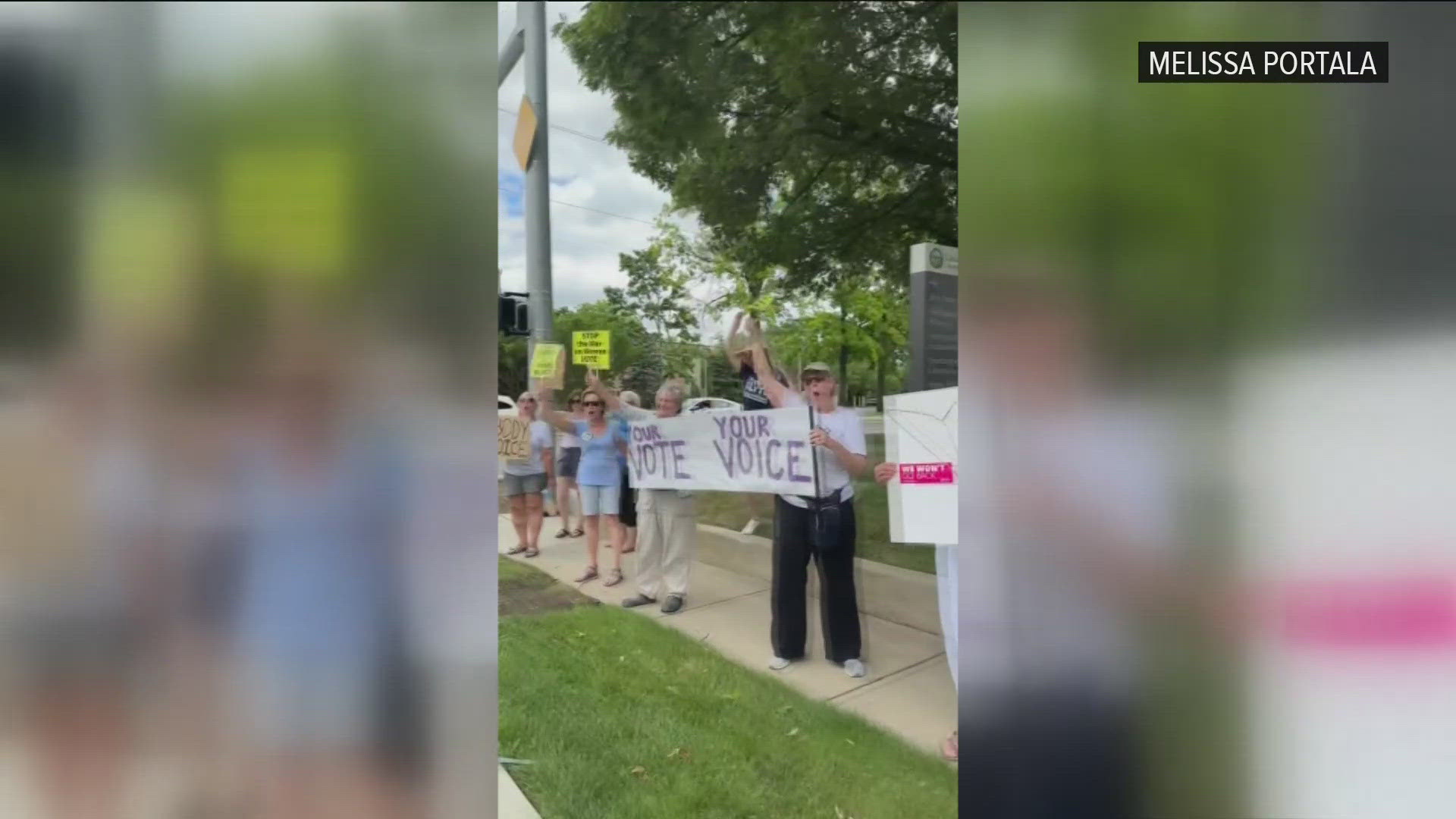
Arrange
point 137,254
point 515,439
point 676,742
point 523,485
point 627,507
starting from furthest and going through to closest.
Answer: point 627,507, point 523,485, point 515,439, point 676,742, point 137,254

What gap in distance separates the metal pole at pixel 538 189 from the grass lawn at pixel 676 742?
829mm

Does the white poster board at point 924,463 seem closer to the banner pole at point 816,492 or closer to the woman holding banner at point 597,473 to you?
the banner pole at point 816,492

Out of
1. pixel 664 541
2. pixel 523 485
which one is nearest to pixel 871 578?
pixel 664 541

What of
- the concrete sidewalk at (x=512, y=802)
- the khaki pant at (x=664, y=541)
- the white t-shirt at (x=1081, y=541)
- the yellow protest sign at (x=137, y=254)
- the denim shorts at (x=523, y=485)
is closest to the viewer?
the yellow protest sign at (x=137, y=254)

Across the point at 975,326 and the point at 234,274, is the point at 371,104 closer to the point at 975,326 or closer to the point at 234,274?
the point at 234,274

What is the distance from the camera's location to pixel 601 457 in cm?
288

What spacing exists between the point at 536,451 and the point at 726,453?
0.68m

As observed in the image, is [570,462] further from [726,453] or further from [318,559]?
[318,559]

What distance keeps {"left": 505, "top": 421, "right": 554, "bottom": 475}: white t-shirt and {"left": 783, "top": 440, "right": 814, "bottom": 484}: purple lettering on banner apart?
0.84m

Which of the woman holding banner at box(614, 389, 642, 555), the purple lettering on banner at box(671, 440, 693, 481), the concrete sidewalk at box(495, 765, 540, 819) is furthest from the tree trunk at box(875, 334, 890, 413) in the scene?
the concrete sidewalk at box(495, 765, 540, 819)

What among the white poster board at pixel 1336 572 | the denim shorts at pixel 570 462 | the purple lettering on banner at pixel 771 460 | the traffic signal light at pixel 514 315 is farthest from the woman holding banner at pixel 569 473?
the white poster board at pixel 1336 572

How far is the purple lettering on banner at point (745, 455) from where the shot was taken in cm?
281

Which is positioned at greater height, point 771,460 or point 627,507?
point 771,460

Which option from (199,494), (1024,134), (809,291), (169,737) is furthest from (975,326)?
(169,737)
